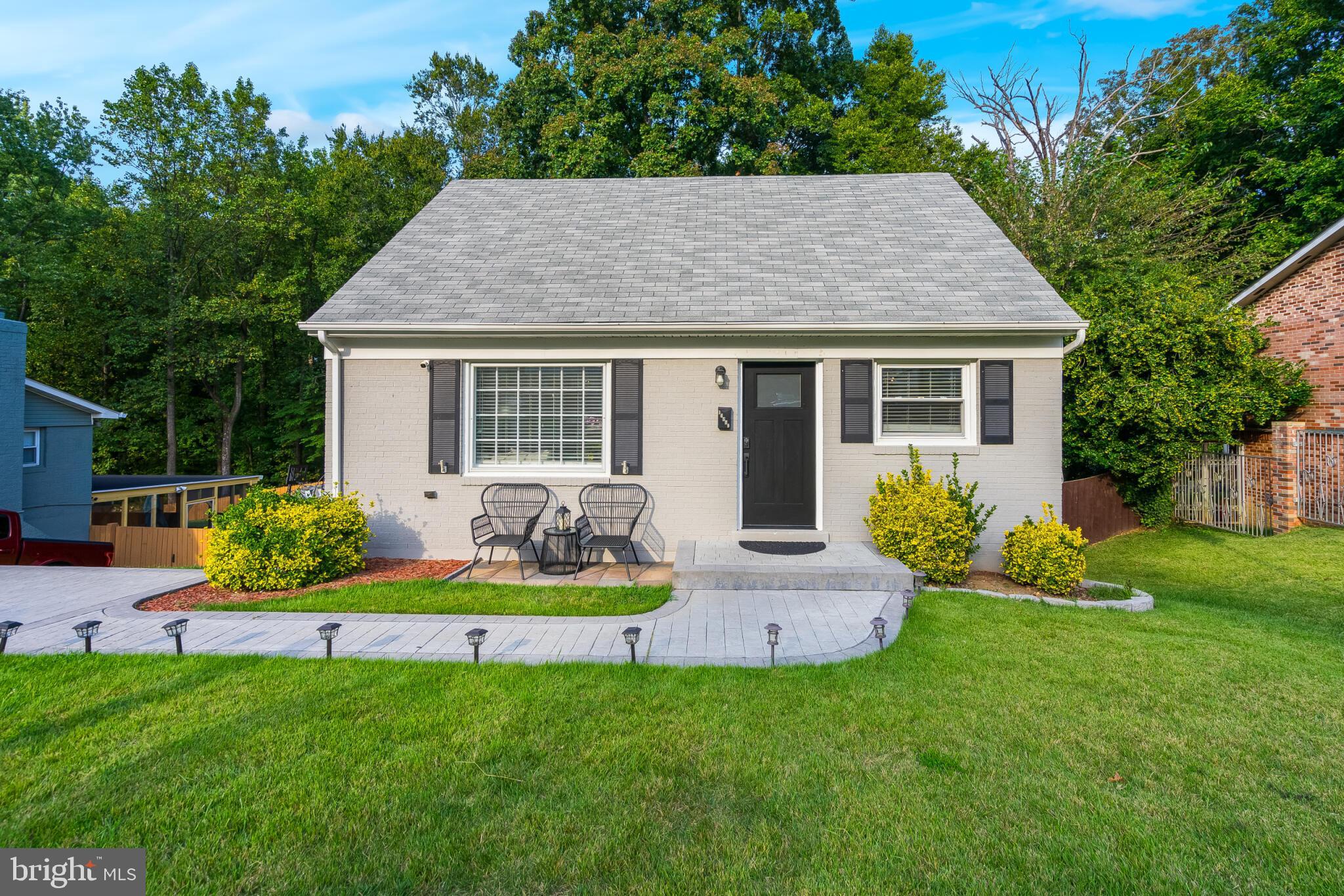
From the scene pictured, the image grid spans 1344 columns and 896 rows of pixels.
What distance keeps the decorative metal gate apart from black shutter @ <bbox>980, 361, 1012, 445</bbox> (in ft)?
23.7

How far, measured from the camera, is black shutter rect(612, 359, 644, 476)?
7.84 metres

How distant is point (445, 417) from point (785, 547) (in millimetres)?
4756

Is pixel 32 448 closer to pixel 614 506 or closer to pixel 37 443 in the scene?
pixel 37 443

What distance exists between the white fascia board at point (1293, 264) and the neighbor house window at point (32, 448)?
84.4 feet

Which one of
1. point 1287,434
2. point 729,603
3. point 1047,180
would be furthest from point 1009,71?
point 729,603

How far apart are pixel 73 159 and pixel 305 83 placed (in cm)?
1819

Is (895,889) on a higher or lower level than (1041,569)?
lower

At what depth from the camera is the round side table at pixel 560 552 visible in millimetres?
7191

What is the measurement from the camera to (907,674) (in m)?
4.27

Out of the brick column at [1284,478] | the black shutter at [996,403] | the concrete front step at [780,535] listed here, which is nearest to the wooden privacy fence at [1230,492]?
the brick column at [1284,478]

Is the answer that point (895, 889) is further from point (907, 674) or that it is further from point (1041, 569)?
point (1041, 569)

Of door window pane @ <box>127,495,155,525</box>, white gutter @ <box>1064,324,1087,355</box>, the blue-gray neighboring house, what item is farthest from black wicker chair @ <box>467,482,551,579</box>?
door window pane @ <box>127,495,155,525</box>

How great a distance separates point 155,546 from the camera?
12.2 metres

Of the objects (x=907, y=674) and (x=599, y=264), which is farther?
(x=599, y=264)
